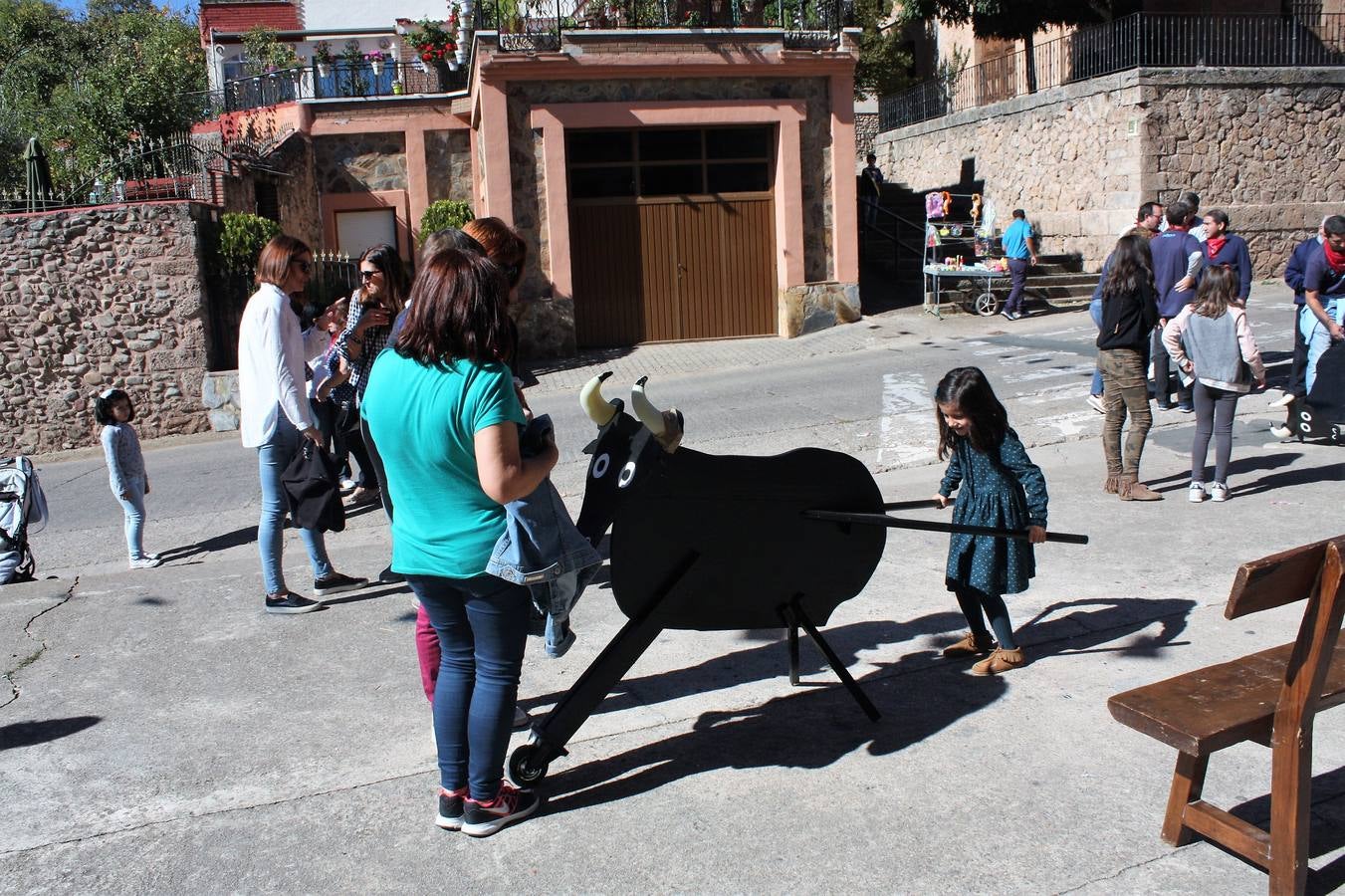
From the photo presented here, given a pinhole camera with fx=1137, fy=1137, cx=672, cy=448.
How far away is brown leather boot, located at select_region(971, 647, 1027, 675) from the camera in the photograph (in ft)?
14.2

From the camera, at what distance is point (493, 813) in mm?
3328

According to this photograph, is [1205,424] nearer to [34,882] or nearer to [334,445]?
[334,445]

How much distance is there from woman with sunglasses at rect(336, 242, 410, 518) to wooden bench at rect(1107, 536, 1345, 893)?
329 cm

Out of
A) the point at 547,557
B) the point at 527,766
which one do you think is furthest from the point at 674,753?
the point at 547,557

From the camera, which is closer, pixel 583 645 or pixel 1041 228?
pixel 583 645

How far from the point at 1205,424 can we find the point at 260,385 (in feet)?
17.5

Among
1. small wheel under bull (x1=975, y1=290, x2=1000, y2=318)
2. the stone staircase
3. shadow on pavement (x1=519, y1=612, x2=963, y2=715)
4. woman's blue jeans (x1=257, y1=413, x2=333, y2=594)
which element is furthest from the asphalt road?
shadow on pavement (x1=519, y1=612, x2=963, y2=715)

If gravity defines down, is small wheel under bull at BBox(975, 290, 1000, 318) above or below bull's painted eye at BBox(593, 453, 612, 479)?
above

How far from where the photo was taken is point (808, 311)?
15992 millimetres

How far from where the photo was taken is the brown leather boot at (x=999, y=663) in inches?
171

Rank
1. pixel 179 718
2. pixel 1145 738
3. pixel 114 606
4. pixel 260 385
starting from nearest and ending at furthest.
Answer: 1. pixel 1145 738
2. pixel 179 718
3. pixel 260 385
4. pixel 114 606

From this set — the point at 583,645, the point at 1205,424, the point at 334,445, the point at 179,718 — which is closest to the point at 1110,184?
the point at 1205,424

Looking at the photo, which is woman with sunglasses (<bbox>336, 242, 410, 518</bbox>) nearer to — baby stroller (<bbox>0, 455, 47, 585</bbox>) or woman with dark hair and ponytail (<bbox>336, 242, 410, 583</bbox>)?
woman with dark hair and ponytail (<bbox>336, 242, 410, 583</bbox>)

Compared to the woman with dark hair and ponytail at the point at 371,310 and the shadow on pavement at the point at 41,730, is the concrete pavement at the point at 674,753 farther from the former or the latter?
the woman with dark hair and ponytail at the point at 371,310
